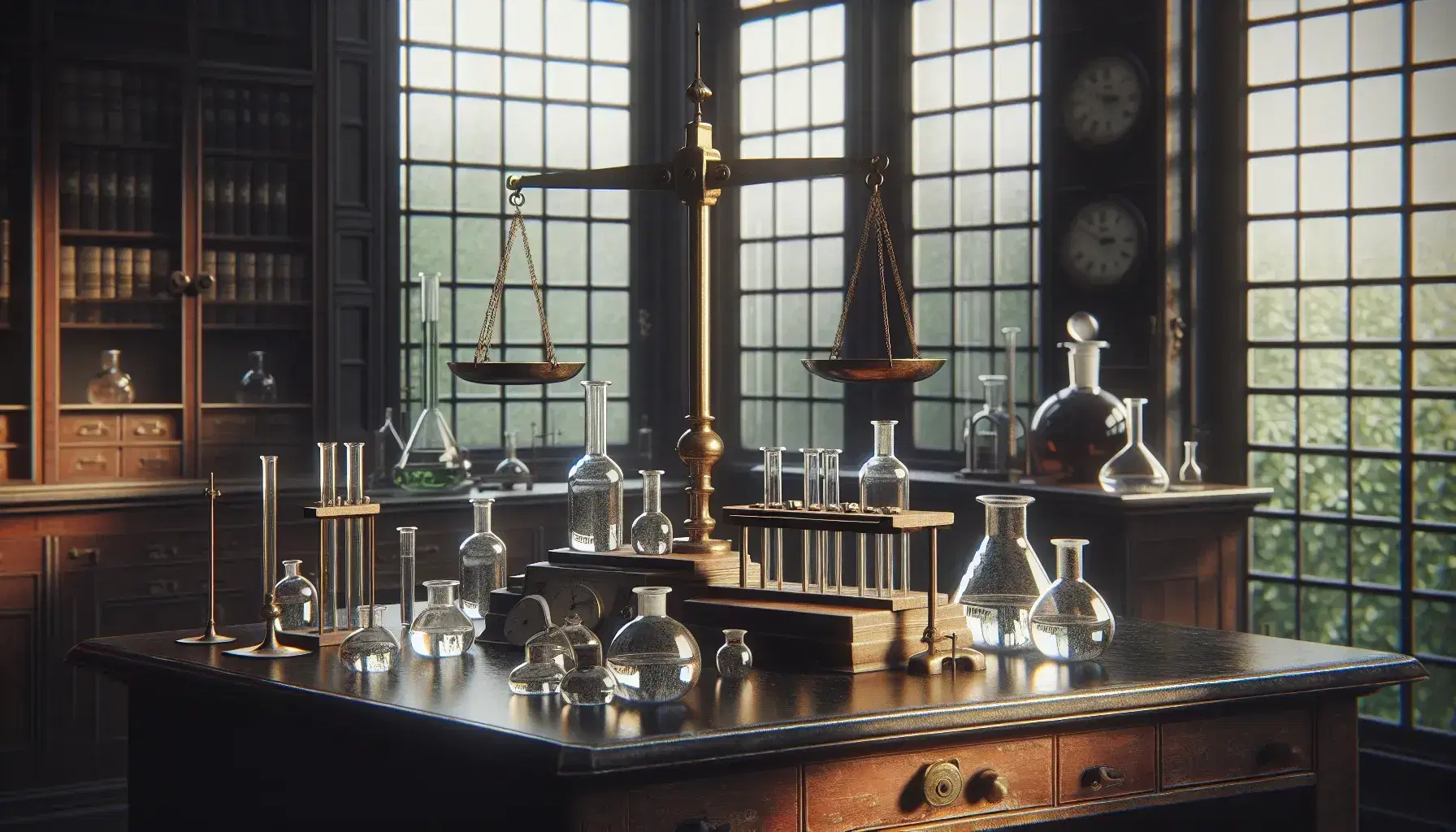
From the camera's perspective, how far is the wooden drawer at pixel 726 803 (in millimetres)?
2066

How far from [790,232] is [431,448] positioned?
5.56ft

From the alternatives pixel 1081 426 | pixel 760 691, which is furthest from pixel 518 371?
pixel 1081 426

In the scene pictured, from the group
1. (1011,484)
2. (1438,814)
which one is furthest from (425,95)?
(1438,814)

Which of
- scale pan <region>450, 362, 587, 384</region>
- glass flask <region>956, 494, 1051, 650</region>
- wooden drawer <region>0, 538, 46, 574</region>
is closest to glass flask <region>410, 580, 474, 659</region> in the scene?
scale pan <region>450, 362, 587, 384</region>

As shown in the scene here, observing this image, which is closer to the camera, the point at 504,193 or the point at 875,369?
the point at 875,369

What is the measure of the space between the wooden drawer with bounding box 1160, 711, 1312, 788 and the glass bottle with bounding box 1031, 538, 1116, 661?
0.18 m

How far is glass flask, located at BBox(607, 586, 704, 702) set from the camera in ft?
7.38

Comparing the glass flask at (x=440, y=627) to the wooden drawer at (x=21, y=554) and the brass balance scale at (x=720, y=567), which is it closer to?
the brass balance scale at (x=720, y=567)

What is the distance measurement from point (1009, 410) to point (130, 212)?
3.00 metres

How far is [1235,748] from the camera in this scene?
2.49 metres

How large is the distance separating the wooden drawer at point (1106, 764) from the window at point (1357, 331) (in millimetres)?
2497

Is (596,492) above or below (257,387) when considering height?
below

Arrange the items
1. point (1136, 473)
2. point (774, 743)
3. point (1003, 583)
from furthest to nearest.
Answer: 1. point (1136, 473)
2. point (1003, 583)
3. point (774, 743)

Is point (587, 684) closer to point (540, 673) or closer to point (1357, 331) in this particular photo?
point (540, 673)
